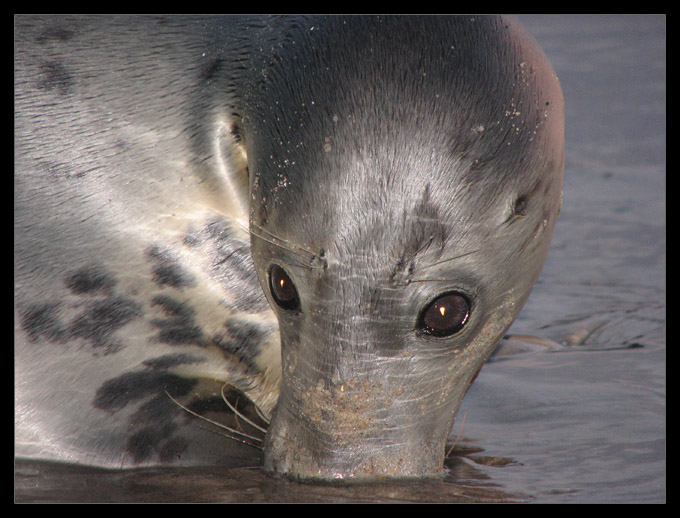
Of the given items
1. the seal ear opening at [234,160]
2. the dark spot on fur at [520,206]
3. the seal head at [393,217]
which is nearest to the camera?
the seal head at [393,217]

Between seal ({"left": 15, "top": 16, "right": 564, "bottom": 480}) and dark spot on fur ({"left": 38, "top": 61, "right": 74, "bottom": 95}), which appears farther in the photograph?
dark spot on fur ({"left": 38, "top": 61, "right": 74, "bottom": 95})

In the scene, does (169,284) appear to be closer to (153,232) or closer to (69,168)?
(153,232)

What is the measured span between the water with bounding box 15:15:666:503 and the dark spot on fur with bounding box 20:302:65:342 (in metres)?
0.40

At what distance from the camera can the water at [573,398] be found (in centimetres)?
280

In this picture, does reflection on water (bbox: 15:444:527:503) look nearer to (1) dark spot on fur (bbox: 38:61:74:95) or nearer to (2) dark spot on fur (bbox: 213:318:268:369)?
(2) dark spot on fur (bbox: 213:318:268:369)

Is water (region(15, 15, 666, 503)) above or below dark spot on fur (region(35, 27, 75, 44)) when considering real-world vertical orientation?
below

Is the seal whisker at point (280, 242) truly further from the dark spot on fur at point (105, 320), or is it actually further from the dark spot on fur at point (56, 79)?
the dark spot on fur at point (56, 79)

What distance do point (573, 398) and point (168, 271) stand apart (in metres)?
1.48

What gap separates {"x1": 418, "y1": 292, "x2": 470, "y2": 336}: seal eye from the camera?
8.91ft

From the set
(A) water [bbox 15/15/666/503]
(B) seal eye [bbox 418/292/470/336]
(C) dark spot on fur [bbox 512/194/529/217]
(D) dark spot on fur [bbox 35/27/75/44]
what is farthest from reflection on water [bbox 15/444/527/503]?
(D) dark spot on fur [bbox 35/27/75/44]

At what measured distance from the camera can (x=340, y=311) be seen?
2.68 meters

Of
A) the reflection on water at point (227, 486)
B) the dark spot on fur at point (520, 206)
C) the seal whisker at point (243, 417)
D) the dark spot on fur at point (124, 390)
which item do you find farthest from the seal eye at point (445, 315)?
the dark spot on fur at point (124, 390)

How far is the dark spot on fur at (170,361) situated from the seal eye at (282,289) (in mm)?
515

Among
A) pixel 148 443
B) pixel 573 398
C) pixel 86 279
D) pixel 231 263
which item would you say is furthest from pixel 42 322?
pixel 573 398
